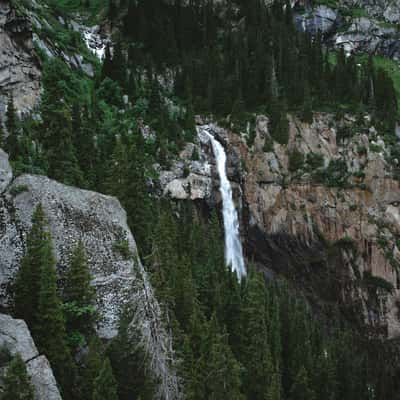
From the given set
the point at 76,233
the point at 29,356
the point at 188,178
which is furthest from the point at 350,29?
the point at 29,356

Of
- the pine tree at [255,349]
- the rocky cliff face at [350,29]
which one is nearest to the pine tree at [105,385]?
the pine tree at [255,349]

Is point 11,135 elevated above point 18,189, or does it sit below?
above

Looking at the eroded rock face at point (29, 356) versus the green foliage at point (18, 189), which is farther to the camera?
the green foliage at point (18, 189)

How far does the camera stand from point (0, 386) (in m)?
15.8

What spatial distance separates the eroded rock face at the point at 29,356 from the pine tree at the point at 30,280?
3.72m

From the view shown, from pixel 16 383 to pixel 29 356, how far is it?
5.58 feet

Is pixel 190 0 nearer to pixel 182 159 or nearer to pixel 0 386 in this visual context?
pixel 182 159

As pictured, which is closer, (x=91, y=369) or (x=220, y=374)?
(x=91, y=369)

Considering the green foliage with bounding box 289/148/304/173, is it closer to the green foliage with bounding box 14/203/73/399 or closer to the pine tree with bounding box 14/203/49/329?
the green foliage with bounding box 14/203/73/399

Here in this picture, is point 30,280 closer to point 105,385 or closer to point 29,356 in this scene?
point 29,356

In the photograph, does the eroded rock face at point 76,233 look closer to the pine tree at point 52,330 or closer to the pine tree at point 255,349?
the pine tree at point 52,330

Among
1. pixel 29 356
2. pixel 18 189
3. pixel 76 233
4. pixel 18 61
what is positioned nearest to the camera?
pixel 29 356

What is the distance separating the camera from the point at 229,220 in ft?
211

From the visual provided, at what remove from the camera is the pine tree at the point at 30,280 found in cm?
2116
